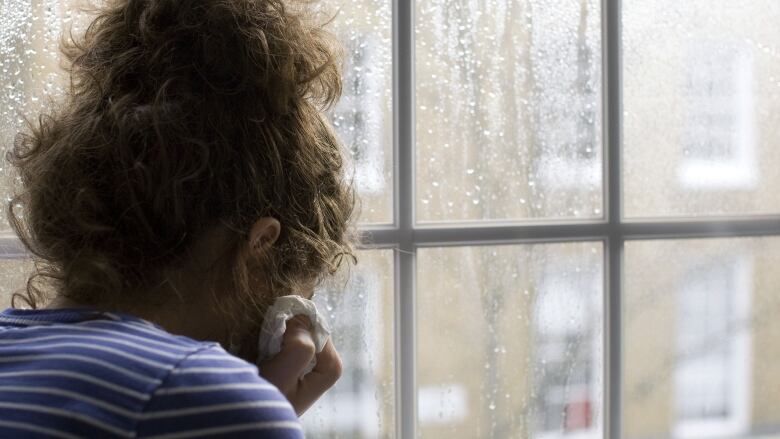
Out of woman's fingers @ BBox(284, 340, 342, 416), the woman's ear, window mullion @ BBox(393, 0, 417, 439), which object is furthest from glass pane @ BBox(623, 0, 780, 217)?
the woman's ear

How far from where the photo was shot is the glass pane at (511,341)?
63.9 inches

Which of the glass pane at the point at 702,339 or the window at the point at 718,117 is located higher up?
the window at the point at 718,117

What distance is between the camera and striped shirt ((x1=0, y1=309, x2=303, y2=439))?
2.14 ft

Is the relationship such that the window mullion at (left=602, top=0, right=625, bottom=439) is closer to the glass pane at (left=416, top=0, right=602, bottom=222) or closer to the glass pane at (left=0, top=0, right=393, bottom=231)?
the glass pane at (left=416, top=0, right=602, bottom=222)

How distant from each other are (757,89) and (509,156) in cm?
59

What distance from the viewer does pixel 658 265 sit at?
1779 mm

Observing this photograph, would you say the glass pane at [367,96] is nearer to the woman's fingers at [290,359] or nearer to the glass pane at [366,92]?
the glass pane at [366,92]

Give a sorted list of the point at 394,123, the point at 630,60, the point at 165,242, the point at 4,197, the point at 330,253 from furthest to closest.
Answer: the point at 630,60 → the point at 394,123 → the point at 4,197 → the point at 330,253 → the point at 165,242

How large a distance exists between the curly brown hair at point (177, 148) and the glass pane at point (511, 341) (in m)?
0.70

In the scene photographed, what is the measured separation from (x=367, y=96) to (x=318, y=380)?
2.16 feet

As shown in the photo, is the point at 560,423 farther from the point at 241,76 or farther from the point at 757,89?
the point at 241,76

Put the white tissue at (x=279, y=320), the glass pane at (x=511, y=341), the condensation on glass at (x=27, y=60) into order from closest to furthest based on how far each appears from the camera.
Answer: the white tissue at (x=279, y=320) < the condensation on glass at (x=27, y=60) < the glass pane at (x=511, y=341)

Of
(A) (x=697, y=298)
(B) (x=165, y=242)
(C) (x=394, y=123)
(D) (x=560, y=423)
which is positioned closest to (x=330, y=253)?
(B) (x=165, y=242)

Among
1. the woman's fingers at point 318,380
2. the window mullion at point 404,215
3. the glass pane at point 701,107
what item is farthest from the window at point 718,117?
the woman's fingers at point 318,380
